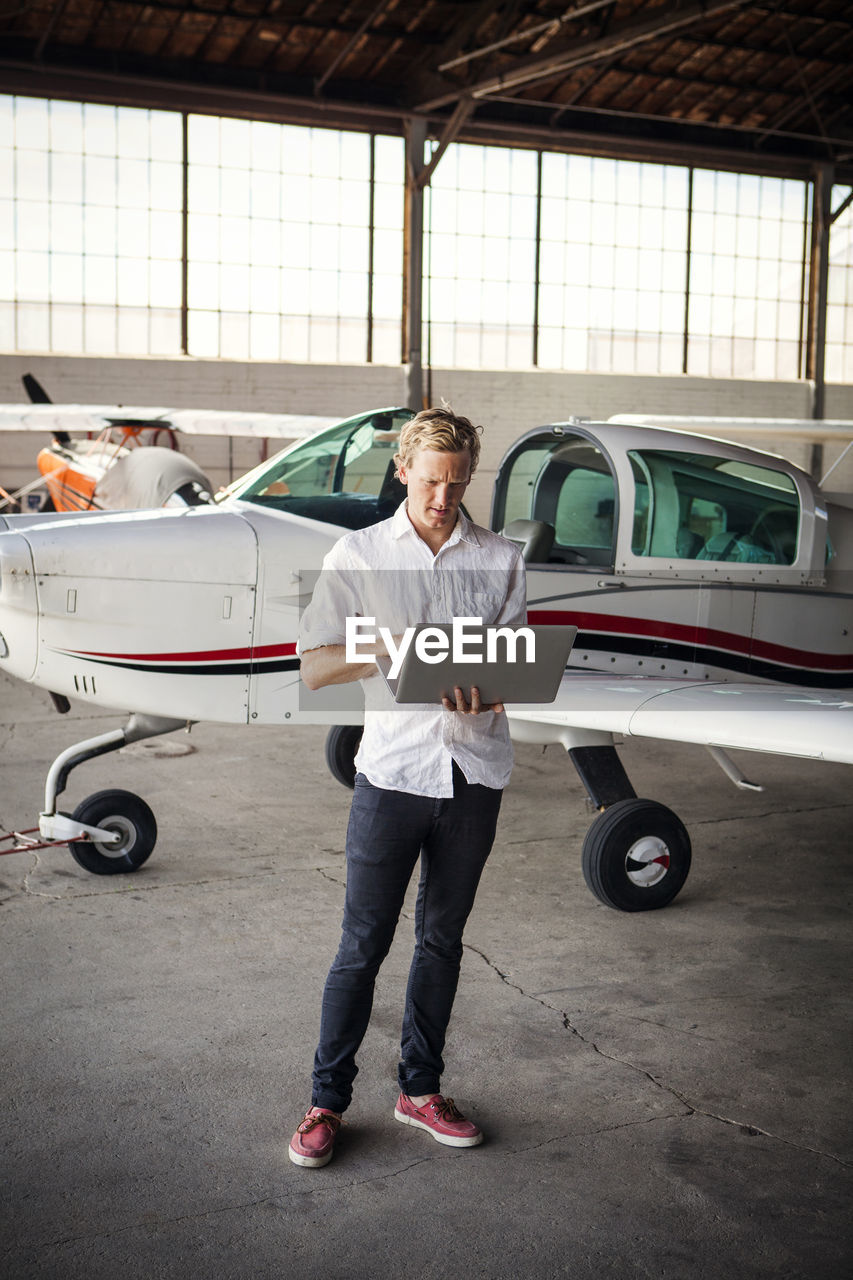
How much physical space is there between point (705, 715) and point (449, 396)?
14.9m

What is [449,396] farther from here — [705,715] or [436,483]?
[436,483]

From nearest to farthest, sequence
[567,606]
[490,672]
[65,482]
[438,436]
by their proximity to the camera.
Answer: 1. [490,672]
2. [438,436]
3. [567,606]
4. [65,482]

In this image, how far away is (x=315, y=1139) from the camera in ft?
8.68

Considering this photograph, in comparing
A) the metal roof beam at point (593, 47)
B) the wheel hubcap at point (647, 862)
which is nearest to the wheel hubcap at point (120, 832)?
the wheel hubcap at point (647, 862)

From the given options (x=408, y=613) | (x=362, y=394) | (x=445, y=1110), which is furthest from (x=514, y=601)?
(x=362, y=394)

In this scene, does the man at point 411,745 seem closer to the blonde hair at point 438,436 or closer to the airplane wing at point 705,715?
the blonde hair at point 438,436

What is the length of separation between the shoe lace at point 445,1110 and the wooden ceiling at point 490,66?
14.0 metres

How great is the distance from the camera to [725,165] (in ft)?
66.0

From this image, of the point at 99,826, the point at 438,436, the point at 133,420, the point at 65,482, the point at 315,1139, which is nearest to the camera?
the point at 438,436

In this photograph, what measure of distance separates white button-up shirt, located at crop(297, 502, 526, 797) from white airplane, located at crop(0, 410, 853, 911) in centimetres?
183

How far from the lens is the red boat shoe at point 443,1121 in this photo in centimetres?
274

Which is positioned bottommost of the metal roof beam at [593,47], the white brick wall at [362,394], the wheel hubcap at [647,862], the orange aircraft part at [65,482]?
the wheel hubcap at [647,862]

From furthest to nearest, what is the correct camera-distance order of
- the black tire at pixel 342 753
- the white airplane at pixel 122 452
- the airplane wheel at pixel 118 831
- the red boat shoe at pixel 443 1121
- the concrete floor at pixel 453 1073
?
the white airplane at pixel 122 452 → the black tire at pixel 342 753 → the airplane wheel at pixel 118 831 → the red boat shoe at pixel 443 1121 → the concrete floor at pixel 453 1073

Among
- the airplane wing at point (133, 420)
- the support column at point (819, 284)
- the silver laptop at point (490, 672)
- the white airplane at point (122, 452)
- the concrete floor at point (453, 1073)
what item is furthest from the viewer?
the support column at point (819, 284)
